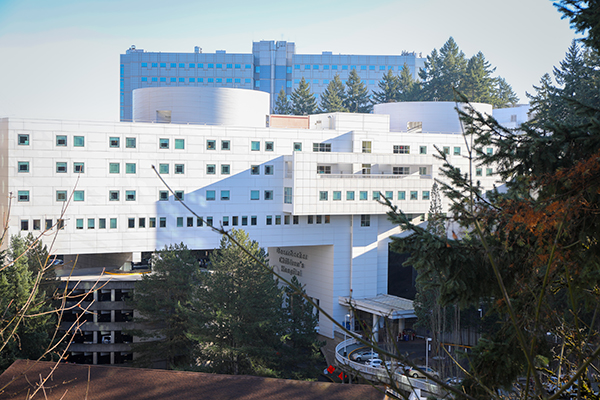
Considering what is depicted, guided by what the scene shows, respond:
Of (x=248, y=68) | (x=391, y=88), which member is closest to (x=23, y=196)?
(x=391, y=88)

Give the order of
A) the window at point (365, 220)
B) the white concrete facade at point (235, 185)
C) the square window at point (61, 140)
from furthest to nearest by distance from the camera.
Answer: the window at point (365, 220) → the square window at point (61, 140) → the white concrete facade at point (235, 185)

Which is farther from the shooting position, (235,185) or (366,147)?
(366,147)

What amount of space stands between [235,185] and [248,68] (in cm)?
7849

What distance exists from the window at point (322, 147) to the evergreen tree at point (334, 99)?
36.6 m

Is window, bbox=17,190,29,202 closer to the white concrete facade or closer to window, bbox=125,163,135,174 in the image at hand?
the white concrete facade

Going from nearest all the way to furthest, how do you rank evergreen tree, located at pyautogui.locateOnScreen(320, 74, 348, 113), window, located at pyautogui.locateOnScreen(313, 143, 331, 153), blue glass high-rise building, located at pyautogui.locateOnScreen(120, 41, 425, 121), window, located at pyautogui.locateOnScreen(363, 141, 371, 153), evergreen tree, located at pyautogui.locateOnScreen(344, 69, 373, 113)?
1. window, located at pyautogui.locateOnScreen(313, 143, 331, 153)
2. window, located at pyautogui.locateOnScreen(363, 141, 371, 153)
3. evergreen tree, located at pyautogui.locateOnScreen(320, 74, 348, 113)
4. evergreen tree, located at pyautogui.locateOnScreen(344, 69, 373, 113)
5. blue glass high-rise building, located at pyautogui.locateOnScreen(120, 41, 425, 121)

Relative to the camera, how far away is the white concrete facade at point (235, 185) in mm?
41094

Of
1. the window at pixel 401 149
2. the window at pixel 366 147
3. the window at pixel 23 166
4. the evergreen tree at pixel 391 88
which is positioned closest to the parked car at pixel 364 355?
the window at pixel 366 147

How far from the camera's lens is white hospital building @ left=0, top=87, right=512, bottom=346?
4122 cm

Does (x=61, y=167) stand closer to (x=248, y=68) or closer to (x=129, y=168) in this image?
(x=129, y=168)

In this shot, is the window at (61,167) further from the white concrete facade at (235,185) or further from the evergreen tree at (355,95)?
the evergreen tree at (355,95)

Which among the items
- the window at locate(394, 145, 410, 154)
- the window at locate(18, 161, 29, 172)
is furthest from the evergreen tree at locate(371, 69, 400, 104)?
the window at locate(18, 161, 29, 172)

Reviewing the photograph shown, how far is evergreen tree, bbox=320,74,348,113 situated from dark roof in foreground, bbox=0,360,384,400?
242 feet

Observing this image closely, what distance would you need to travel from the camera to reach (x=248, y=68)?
11944cm
